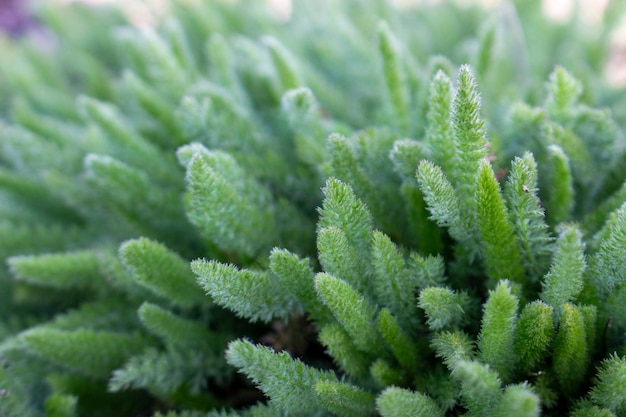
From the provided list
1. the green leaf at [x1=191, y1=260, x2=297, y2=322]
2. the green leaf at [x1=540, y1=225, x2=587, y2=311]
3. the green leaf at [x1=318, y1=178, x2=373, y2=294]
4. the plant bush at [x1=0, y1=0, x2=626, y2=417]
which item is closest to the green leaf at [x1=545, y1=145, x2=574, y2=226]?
the plant bush at [x1=0, y1=0, x2=626, y2=417]

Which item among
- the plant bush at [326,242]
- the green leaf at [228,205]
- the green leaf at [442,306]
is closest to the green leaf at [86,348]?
the plant bush at [326,242]

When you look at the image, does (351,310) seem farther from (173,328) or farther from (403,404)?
(173,328)

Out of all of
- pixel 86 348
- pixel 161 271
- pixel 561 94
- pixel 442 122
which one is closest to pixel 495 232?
pixel 442 122

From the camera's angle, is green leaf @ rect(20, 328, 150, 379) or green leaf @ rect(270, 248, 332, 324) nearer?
green leaf @ rect(270, 248, 332, 324)

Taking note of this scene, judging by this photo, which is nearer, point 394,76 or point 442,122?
point 442,122

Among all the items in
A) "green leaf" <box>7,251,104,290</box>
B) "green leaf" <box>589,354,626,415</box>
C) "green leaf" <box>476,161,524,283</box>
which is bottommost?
"green leaf" <box>589,354,626,415</box>

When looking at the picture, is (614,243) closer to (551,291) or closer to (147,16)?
(551,291)

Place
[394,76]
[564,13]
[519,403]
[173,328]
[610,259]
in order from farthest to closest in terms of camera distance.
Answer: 1. [564,13]
2. [394,76]
3. [173,328]
4. [610,259]
5. [519,403]

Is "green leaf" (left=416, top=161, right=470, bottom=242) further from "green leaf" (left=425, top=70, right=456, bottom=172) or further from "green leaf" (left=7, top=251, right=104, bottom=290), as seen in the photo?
"green leaf" (left=7, top=251, right=104, bottom=290)

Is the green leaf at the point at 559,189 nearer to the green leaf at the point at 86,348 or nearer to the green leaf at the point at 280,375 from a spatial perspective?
the green leaf at the point at 280,375
